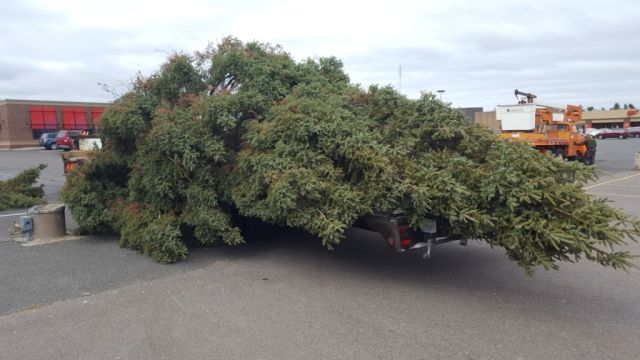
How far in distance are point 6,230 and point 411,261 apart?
6.99 m

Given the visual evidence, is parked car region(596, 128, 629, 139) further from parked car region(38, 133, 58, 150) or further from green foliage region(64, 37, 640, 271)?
green foliage region(64, 37, 640, 271)

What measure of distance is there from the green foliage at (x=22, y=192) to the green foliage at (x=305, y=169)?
423 centimetres

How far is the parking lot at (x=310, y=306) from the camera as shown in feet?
14.1

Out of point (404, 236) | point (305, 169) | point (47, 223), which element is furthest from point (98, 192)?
point (404, 236)

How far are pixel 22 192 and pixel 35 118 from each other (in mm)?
48363

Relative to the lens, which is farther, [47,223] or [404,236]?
[47,223]

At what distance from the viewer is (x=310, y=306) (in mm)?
5234

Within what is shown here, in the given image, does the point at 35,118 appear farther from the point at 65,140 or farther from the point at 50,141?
the point at 65,140

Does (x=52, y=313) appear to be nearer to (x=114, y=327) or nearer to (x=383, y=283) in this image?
(x=114, y=327)

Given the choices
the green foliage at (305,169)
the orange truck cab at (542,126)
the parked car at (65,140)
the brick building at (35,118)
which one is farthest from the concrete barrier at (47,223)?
the brick building at (35,118)

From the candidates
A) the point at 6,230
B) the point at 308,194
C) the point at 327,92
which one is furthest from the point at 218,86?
the point at 6,230

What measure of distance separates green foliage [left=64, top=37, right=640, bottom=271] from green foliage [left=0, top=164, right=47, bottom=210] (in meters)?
4.23

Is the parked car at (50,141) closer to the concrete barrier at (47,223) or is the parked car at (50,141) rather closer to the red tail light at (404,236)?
the concrete barrier at (47,223)

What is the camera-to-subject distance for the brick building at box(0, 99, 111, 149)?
5272 cm
